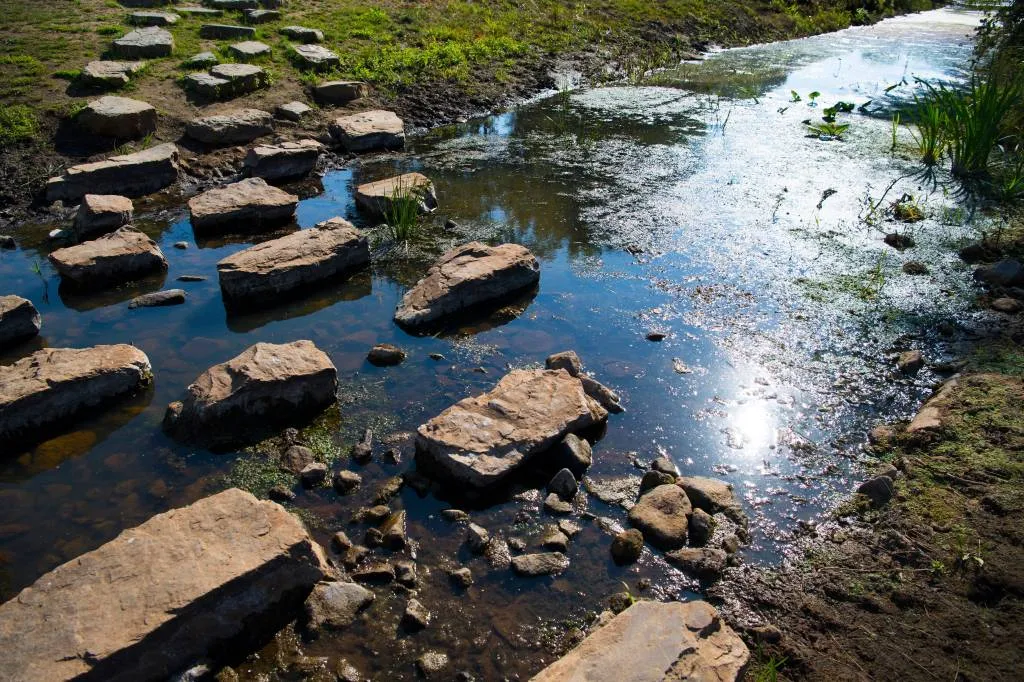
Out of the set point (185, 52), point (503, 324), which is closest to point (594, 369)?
point (503, 324)

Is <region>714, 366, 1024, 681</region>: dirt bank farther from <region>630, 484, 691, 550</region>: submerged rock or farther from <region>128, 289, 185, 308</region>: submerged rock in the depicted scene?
<region>128, 289, 185, 308</region>: submerged rock

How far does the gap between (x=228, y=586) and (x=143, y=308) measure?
3.54 meters

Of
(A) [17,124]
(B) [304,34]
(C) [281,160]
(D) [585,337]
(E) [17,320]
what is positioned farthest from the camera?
(B) [304,34]

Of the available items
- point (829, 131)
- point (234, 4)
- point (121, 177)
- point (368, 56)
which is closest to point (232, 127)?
point (121, 177)

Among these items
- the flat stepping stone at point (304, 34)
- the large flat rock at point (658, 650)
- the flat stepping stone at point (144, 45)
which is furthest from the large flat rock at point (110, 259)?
the flat stepping stone at point (304, 34)

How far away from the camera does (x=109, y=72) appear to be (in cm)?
923

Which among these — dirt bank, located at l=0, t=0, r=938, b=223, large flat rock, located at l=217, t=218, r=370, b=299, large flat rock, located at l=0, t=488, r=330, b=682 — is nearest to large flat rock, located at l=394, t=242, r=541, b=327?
large flat rock, located at l=217, t=218, r=370, b=299

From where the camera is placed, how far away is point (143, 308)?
599cm

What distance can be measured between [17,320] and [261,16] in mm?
7911

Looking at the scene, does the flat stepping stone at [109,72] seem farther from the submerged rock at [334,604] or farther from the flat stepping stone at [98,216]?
the submerged rock at [334,604]

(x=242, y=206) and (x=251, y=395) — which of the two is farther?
(x=242, y=206)

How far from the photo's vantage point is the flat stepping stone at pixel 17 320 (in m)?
5.42

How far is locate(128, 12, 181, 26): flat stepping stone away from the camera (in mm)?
10836

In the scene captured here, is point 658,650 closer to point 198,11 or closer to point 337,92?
point 337,92
